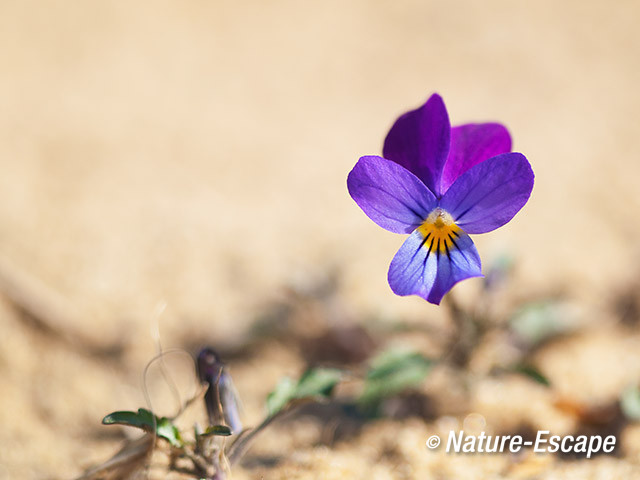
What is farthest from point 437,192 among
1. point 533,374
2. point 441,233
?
point 533,374

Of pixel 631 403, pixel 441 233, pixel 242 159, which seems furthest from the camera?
pixel 242 159

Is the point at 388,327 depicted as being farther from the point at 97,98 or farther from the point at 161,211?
the point at 97,98

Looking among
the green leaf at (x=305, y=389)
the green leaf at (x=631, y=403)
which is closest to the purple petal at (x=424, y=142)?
the green leaf at (x=305, y=389)

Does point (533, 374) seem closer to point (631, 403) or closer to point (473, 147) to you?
point (631, 403)

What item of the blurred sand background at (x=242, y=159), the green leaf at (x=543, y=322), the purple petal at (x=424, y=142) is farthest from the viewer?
the blurred sand background at (x=242, y=159)

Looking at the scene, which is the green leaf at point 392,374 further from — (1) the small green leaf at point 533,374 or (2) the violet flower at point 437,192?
(2) the violet flower at point 437,192

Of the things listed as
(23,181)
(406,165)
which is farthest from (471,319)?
(23,181)

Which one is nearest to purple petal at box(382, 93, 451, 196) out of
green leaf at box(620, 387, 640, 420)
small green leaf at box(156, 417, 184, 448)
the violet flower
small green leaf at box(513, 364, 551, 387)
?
the violet flower
